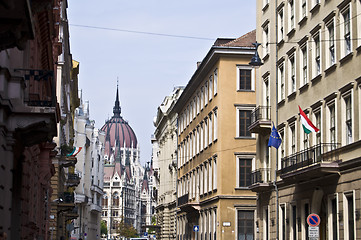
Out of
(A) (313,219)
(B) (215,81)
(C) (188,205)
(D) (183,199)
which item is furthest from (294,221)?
(D) (183,199)

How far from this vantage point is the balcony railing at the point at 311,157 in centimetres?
2800

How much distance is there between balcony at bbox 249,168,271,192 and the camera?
123 ft

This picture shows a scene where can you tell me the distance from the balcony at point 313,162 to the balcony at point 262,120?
4981 millimetres

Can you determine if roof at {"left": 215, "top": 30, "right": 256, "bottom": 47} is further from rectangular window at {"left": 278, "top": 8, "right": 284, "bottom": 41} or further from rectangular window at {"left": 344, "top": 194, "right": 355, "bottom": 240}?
rectangular window at {"left": 344, "top": 194, "right": 355, "bottom": 240}

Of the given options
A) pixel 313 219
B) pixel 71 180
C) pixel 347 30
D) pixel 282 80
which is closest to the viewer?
pixel 313 219

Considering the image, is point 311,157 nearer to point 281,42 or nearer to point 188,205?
point 281,42

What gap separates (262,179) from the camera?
38562 millimetres

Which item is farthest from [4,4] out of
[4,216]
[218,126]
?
[218,126]

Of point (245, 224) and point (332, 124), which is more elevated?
point (332, 124)

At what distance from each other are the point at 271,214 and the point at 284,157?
4.53 m

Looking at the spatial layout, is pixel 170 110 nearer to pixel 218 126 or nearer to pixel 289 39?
pixel 218 126

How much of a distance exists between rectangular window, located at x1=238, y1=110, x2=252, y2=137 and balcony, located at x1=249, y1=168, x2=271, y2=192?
12597mm

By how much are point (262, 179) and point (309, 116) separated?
25.9 feet

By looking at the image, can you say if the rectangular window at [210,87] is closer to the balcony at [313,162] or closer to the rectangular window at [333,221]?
the balcony at [313,162]
